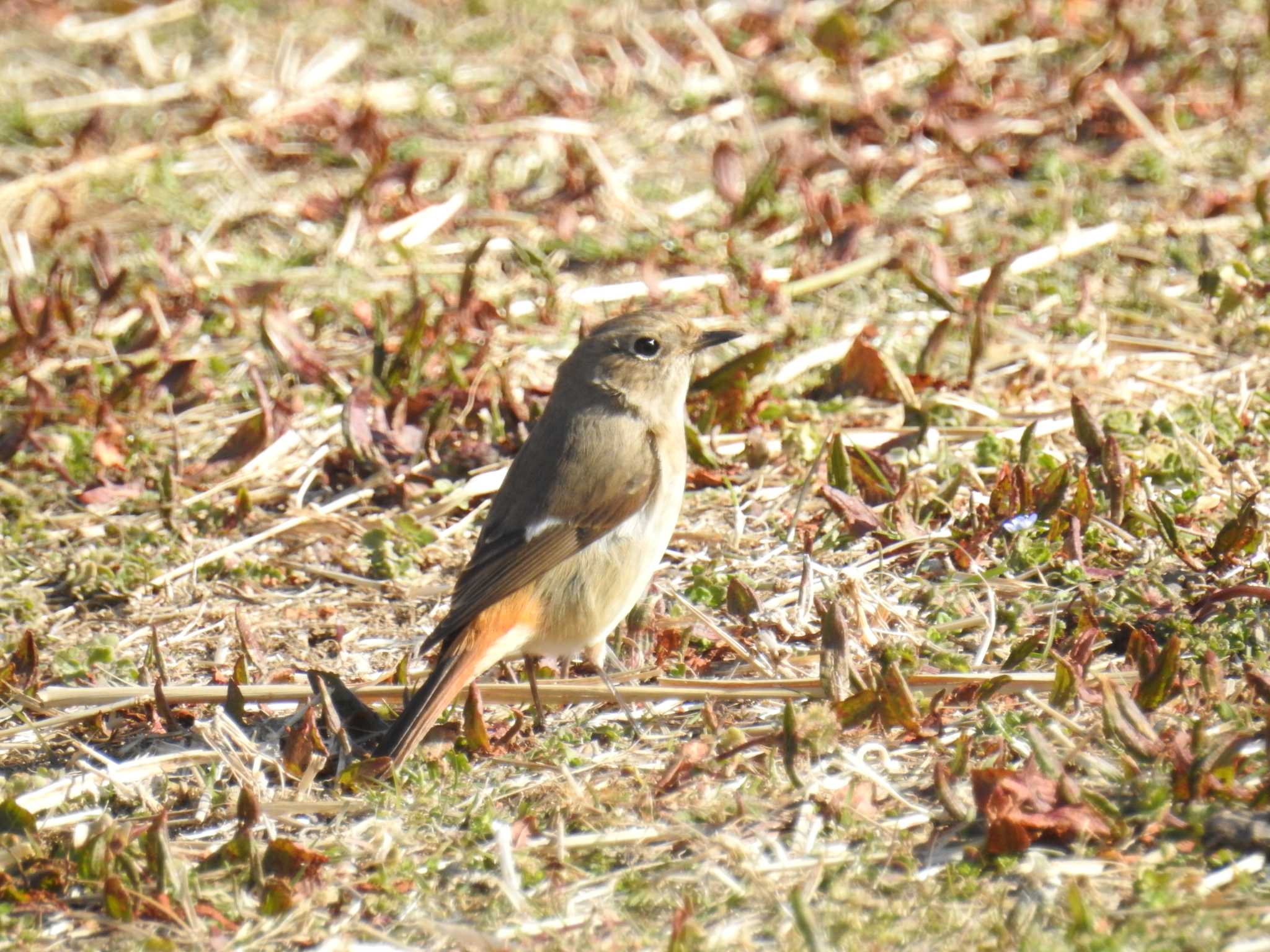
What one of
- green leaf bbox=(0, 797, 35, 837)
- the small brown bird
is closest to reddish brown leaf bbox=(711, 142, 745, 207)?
the small brown bird

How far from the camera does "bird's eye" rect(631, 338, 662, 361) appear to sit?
5.47 metres

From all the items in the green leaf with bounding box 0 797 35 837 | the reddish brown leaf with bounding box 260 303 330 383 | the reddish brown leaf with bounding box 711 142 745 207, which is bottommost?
the green leaf with bounding box 0 797 35 837

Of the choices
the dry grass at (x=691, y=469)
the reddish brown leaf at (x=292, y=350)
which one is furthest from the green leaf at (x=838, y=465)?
the reddish brown leaf at (x=292, y=350)

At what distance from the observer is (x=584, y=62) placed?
31.1 ft

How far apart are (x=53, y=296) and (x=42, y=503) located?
1.26 metres

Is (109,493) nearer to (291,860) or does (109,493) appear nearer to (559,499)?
(559,499)

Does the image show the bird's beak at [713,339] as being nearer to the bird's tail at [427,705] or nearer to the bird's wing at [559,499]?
the bird's wing at [559,499]

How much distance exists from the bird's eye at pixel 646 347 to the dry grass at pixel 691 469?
0.69 meters

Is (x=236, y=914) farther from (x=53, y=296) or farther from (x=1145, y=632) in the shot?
(x=53, y=296)

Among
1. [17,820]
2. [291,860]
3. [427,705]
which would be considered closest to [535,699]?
[427,705]

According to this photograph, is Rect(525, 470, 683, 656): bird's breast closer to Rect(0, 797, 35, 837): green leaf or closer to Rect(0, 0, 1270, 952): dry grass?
Rect(0, 0, 1270, 952): dry grass

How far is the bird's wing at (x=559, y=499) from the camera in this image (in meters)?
4.86

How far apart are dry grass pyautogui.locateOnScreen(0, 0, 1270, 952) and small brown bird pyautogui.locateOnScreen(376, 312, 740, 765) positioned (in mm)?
218

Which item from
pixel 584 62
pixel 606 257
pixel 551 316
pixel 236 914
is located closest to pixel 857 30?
pixel 584 62
